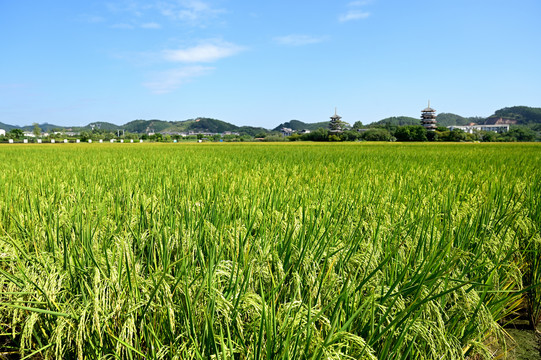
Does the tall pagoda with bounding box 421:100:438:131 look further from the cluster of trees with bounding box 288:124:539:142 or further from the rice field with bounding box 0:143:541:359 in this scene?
the rice field with bounding box 0:143:541:359

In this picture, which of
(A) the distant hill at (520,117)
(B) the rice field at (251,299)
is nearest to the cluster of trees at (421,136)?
(B) the rice field at (251,299)

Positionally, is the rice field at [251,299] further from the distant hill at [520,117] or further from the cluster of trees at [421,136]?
the distant hill at [520,117]

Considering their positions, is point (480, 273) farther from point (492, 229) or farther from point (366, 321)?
point (366, 321)

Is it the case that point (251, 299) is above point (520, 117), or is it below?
below

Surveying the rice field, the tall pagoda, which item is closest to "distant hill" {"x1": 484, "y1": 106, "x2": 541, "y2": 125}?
the tall pagoda

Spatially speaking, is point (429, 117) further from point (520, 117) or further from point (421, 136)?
point (520, 117)

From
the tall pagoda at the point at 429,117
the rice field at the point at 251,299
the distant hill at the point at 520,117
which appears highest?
the distant hill at the point at 520,117

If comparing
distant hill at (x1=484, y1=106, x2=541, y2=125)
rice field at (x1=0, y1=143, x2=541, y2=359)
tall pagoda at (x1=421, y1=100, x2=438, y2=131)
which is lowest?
rice field at (x1=0, y1=143, x2=541, y2=359)

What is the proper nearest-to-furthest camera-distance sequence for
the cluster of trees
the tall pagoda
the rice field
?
the rice field → the cluster of trees → the tall pagoda

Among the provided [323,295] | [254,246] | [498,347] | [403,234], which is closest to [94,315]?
[254,246]

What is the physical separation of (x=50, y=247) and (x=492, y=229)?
2.68 metres

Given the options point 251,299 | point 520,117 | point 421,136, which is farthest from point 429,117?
point 520,117

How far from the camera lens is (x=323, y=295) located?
1329mm

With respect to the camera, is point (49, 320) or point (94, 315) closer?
point (94, 315)
